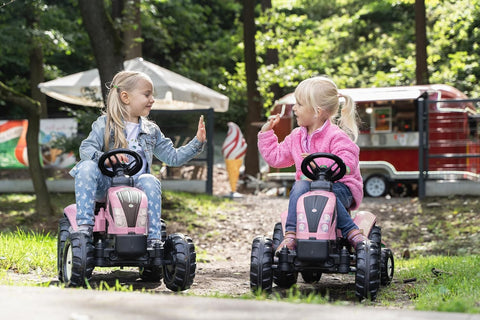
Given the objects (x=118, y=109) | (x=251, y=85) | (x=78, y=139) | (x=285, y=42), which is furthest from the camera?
(x=285, y=42)

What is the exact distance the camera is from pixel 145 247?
4.80 meters

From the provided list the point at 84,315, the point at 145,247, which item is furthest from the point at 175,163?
the point at 84,315

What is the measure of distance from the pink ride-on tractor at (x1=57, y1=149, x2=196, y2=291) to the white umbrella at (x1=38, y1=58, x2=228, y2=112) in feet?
27.0

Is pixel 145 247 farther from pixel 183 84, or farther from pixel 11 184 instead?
pixel 11 184

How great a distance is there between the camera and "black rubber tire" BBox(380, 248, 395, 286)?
5312mm

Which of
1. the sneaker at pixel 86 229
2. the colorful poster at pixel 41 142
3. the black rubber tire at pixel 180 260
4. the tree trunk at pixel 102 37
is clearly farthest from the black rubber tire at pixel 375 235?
the colorful poster at pixel 41 142

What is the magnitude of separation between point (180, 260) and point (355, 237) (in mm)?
1116

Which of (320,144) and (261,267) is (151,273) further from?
(320,144)

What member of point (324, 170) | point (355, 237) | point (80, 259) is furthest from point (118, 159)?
point (355, 237)

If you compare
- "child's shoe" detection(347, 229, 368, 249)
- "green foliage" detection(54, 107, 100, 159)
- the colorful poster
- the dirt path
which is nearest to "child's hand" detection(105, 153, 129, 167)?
the dirt path

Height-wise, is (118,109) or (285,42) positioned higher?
(285,42)

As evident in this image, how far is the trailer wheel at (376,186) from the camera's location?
54.4 ft

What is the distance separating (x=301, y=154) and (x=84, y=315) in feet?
8.08

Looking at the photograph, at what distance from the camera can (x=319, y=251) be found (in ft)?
15.2
